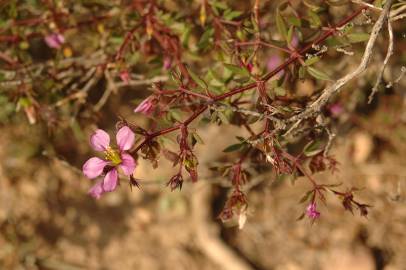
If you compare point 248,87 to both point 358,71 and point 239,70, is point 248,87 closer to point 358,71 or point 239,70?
point 239,70

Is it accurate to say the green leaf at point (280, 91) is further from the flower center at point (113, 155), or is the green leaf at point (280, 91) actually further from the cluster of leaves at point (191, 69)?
the flower center at point (113, 155)

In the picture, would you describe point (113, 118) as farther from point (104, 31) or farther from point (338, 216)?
point (338, 216)

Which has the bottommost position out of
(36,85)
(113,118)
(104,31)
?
(113,118)

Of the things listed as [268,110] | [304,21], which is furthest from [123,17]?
[268,110]

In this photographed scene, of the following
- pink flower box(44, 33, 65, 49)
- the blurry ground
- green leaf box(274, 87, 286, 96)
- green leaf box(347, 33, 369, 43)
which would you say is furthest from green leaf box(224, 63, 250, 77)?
the blurry ground

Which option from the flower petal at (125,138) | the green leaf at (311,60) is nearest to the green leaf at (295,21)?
the green leaf at (311,60)

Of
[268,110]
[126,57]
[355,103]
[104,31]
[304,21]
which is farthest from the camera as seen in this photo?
[355,103]
